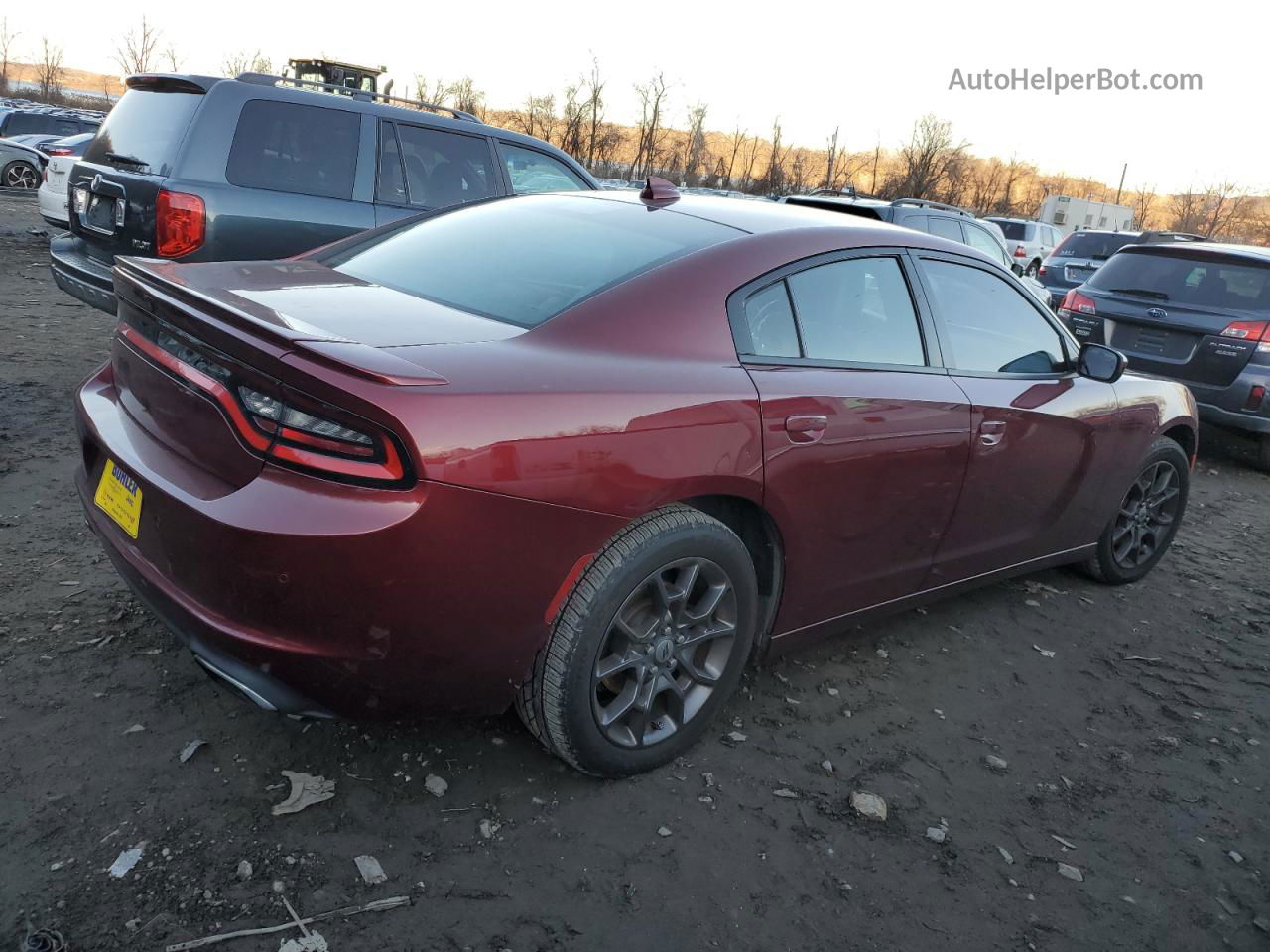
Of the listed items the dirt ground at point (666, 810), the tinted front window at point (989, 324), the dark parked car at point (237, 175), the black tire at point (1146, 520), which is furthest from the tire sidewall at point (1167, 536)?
the dark parked car at point (237, 175)

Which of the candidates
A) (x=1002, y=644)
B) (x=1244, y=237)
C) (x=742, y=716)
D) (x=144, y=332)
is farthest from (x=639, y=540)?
(x=1244, y=237)

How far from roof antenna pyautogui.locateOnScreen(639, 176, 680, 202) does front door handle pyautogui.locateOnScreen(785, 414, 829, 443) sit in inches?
40.7

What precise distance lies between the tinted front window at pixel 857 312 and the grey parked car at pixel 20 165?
1863 cm

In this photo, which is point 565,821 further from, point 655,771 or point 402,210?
point 402,210

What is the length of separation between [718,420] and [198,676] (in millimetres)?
1731

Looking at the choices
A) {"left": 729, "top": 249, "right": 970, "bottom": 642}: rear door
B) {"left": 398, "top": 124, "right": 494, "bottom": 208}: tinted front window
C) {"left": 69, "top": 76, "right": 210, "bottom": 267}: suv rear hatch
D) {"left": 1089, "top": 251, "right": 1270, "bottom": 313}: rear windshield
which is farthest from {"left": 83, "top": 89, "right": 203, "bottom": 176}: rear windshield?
{"left": 1089, "top": 251, "right": 1270, "bottom": 313}: rear windshield

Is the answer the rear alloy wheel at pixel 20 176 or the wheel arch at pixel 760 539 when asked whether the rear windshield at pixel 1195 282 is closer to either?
the wheel arch at pixel 760 539

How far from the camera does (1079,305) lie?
7.88 meters

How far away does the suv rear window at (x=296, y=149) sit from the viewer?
18.2 feet

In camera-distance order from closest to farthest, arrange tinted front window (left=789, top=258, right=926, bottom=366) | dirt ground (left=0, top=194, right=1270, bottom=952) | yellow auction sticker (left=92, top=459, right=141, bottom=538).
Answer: dirt ground (left=0, top=194, right=1270, bottom=952) → yellow auction sticker (left=92, top=459, right=141, bottom=538) → tinted front window (left=789, top=258, right=926, bottom=366)

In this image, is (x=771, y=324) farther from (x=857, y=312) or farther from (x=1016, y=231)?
(x=1016, y=231)

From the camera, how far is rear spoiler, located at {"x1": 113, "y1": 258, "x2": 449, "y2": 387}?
201 centimetres

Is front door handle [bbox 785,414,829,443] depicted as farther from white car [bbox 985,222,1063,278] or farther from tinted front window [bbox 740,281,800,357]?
white car [bbox 985,222,1063,278]

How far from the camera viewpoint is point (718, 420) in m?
2.51
